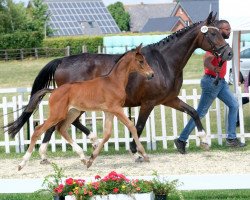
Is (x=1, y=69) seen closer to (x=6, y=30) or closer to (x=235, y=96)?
(x=6, y=30)

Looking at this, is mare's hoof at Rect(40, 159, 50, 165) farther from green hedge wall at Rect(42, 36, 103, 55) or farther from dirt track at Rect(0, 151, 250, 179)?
green hedge wall at Rect(42, 36, 103, 55)

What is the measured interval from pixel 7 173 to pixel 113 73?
2172 millimetres

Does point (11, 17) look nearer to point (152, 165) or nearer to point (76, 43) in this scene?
point (76, 43)

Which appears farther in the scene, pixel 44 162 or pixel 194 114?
pixel 194 114

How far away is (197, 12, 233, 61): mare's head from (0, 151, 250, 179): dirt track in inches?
65.0

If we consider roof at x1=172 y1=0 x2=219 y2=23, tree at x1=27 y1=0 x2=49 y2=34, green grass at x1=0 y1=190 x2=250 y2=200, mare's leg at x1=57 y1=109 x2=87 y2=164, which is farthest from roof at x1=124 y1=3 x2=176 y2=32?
green grass at x1=0 y1=190 x2=250 y2=200

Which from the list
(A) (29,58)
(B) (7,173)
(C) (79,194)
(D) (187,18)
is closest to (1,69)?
(A) (29,58)

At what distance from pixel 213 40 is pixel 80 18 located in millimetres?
79936

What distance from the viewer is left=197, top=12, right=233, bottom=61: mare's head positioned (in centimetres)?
1238

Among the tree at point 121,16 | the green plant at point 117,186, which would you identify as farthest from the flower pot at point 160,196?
the tree at point 121,16

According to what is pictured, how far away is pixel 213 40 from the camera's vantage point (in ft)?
40.9

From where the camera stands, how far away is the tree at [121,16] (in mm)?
129625

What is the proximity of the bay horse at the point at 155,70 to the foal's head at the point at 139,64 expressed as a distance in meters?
0.85

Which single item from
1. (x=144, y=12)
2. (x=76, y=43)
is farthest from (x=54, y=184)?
(x=144, y=12)
